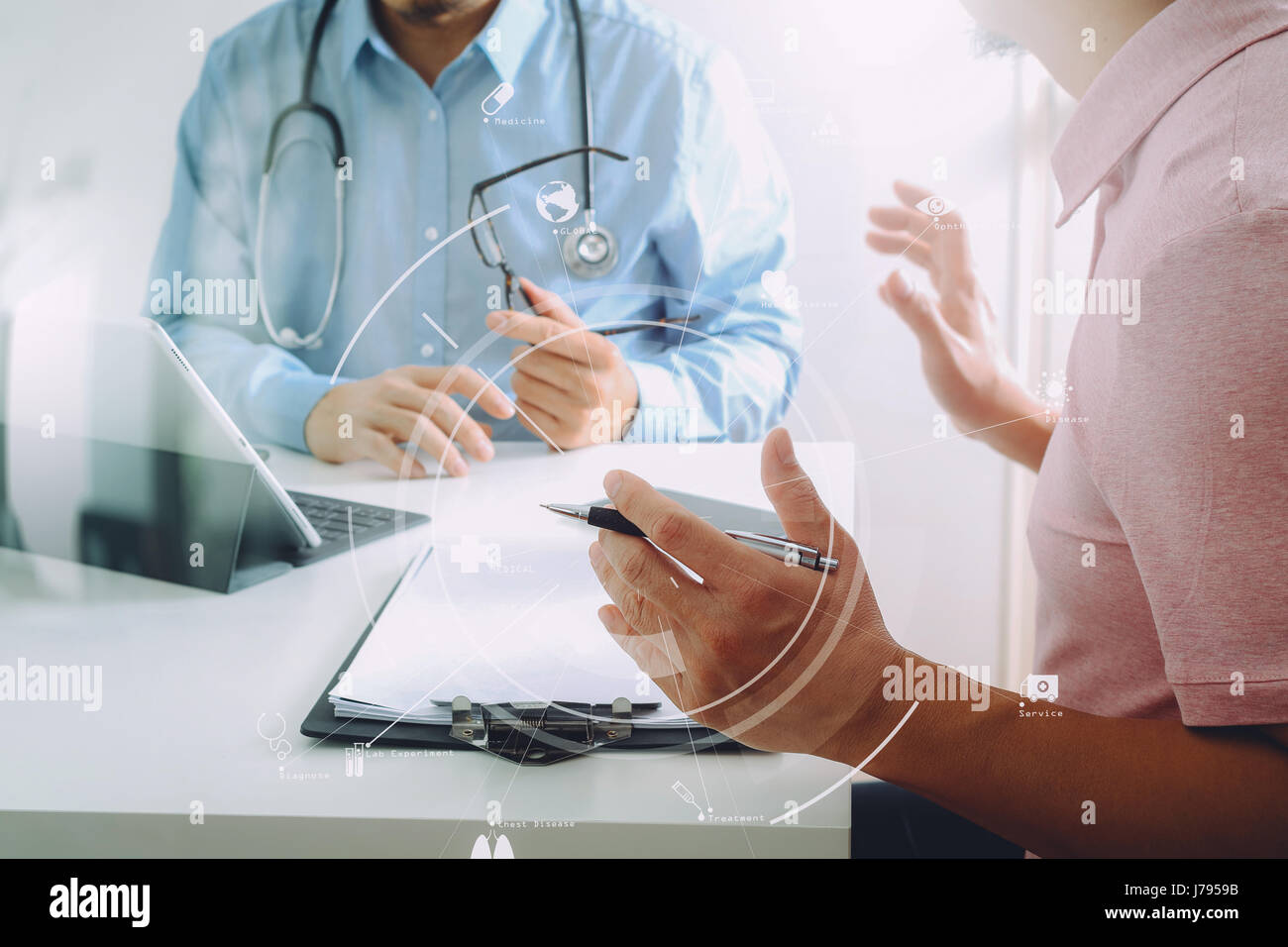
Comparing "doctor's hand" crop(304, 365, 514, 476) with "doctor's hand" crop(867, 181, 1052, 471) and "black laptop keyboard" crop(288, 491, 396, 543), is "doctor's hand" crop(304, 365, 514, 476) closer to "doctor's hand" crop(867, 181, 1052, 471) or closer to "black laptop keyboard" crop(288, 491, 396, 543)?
"black laptop keyboard" crop(288, 491, 396, 543)

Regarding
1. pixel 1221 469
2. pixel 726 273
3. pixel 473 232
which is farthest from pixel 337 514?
pixel 1221 469

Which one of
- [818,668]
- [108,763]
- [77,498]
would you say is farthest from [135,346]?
[818,668]

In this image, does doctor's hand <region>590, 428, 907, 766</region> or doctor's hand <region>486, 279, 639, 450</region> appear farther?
doctor's hand <region>486, 279, 639, 450</region>

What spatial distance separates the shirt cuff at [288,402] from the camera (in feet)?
2.00

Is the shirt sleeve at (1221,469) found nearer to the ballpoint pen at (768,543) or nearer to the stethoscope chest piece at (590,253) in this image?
the ballpoint pen at (768,543)

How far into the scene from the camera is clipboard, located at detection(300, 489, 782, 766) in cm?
48

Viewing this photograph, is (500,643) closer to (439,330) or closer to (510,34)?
(439,330)

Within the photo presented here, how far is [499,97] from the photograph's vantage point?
1.82 feet

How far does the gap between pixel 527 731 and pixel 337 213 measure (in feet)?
1.25

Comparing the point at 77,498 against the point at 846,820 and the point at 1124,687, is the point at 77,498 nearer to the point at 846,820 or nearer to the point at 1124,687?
the point at 846,820

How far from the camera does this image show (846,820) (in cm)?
45

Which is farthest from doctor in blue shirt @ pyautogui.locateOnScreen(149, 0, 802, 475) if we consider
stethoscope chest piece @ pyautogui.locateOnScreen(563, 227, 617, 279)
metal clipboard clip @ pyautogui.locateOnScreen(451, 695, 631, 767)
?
metal clipboard clip @ pyautogui.locateOnScreen(451, 695, 631, 767)

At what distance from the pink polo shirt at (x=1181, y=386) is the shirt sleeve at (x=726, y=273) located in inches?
7.1
